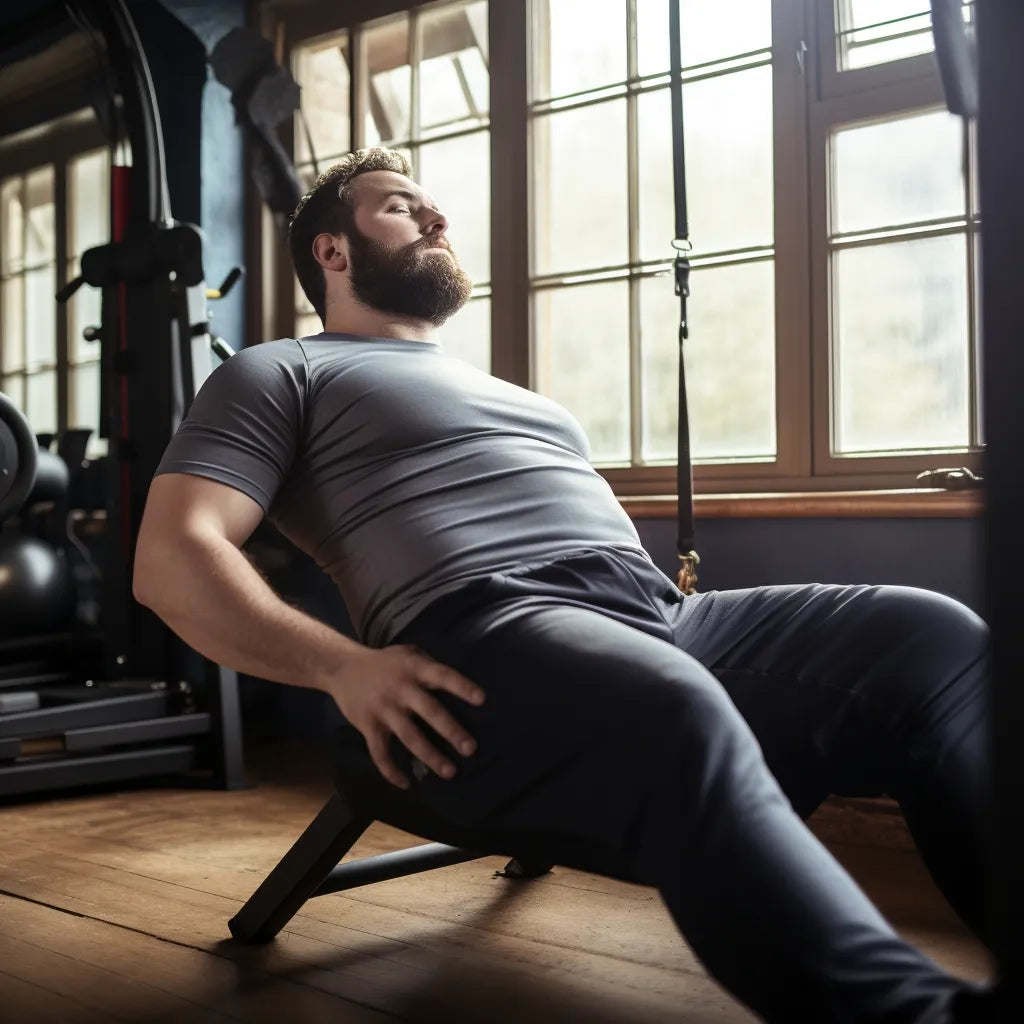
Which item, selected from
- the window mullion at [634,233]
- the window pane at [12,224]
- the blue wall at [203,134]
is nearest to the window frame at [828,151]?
the window mullion at [634,233]

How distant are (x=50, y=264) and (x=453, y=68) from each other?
199cm

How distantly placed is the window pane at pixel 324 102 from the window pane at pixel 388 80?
12 centimetres

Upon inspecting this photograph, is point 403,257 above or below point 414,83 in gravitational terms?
below

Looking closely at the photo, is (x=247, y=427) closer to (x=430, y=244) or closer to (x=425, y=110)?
(x=430, y=244)

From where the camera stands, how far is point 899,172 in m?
2.38

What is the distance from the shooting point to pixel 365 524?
140cm

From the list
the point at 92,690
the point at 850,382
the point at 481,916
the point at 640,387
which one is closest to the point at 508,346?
the point at 640,387

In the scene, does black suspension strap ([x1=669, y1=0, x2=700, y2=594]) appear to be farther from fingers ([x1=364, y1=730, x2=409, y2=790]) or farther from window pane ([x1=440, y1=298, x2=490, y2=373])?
window pane ([x1=440, y1=298, x2=490, y2=373])

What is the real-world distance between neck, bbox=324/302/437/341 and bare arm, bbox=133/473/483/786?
0.50m

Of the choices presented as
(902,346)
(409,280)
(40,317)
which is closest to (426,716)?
(409,280)

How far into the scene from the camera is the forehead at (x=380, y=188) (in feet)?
6.07

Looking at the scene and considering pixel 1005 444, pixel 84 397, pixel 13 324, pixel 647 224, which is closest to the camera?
pixel 1005 444

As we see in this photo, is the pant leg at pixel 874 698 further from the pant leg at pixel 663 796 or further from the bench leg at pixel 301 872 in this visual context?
the bench leg at pixel 301 872

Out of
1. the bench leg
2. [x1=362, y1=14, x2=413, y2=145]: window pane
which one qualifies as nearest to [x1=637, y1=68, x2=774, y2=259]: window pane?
[x1=362, y1=14, x2=413, y2=145]: window pane
